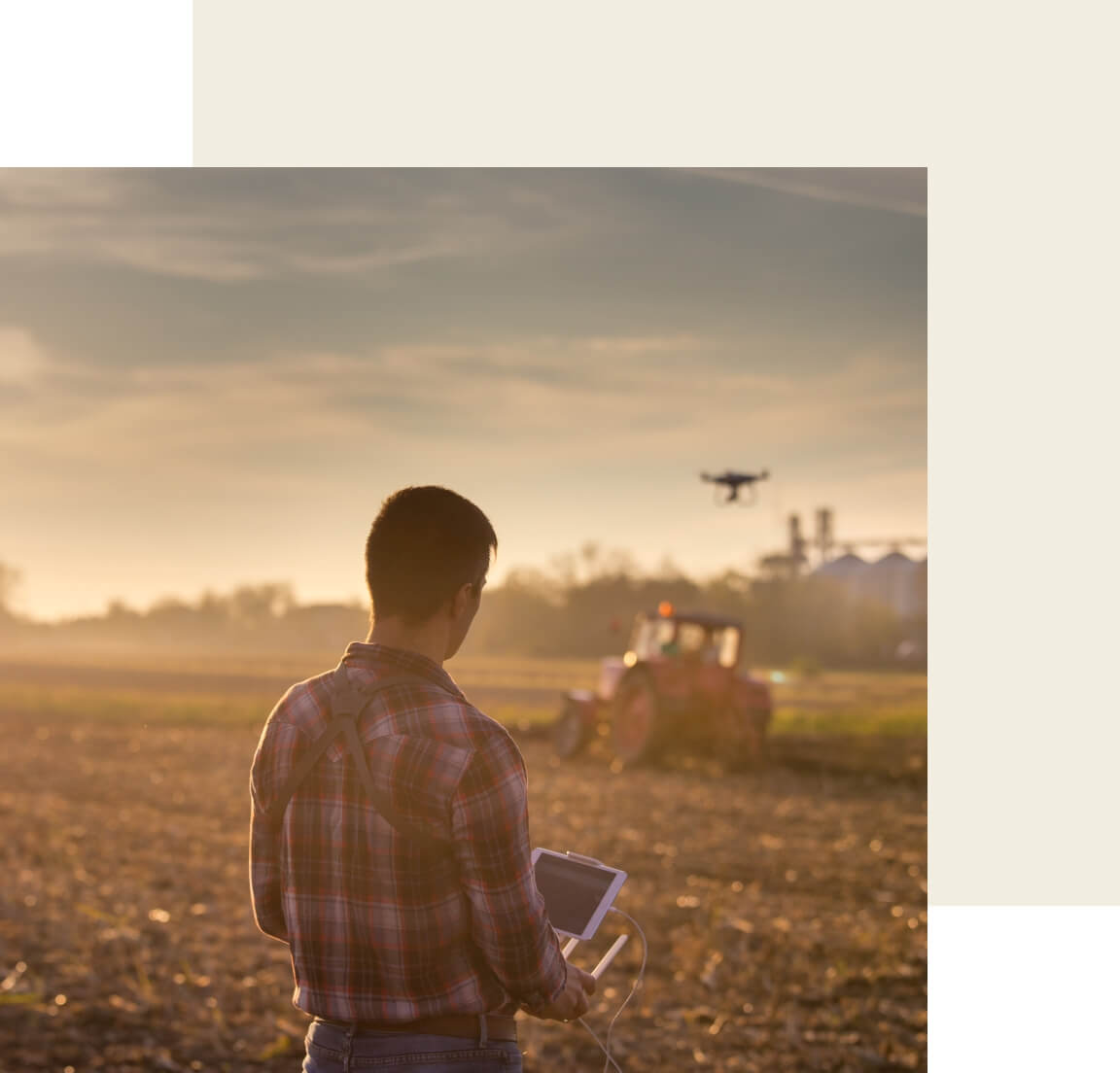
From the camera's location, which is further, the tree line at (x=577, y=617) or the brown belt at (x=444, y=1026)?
the tree line at (x=577, y=617)

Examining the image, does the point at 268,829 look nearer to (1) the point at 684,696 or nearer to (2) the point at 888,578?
(2) the point at 888,578

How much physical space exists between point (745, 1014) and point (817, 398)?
155 inches

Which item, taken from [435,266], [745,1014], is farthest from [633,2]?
[745,1014]

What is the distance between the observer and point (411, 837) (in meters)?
1.47

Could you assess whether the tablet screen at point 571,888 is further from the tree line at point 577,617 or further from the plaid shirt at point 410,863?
the tree line at point 577,617

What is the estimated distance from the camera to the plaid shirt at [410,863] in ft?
4.78

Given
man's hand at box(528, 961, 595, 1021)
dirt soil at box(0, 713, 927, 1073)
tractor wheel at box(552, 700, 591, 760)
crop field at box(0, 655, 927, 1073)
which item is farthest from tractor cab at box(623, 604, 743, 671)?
man's hand at box(528, 961, 595, 1021)

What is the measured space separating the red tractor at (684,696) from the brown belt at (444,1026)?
362 inches

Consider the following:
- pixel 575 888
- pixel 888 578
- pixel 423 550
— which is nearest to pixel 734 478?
pixel 575 888

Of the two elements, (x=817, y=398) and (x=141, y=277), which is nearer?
(x=141, y=277)

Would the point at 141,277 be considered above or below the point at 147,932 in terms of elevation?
above

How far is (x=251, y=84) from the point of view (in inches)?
197

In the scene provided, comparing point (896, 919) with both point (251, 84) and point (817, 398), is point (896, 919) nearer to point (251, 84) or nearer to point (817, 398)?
point (817, 398)

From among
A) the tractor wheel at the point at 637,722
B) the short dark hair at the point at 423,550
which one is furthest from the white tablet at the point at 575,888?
the tractor wheel at the point at 637,722
